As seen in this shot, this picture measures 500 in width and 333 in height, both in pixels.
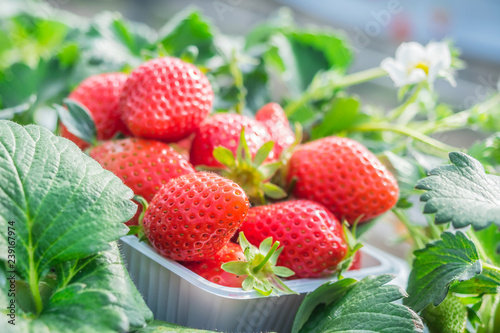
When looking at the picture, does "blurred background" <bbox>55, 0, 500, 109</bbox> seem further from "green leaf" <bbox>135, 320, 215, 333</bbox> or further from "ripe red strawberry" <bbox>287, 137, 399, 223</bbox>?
"green leaf" <bbox>135, 320, 215, 333</bbox>

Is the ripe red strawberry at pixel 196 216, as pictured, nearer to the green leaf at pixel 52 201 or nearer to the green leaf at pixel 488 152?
the green leaf at pixel 52 201

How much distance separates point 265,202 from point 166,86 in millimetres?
160

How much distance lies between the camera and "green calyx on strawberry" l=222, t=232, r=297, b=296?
16.8 inches

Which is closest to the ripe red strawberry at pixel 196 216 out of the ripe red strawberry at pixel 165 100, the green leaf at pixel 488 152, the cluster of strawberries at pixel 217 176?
the cluster of strawberries at pixel 217 176

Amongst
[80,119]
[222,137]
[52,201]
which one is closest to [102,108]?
[80,119]

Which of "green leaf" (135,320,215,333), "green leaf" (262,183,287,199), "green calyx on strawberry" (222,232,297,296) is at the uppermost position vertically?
"green leaf" (262,183,287,199)

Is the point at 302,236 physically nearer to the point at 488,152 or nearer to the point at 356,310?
the point at 356,310

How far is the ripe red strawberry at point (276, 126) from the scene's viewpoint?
0.61 metres

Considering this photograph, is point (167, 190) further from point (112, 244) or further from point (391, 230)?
point (391, 230)

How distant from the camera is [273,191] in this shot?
537 mm

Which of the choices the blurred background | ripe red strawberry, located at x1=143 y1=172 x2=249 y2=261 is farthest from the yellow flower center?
the blurred background

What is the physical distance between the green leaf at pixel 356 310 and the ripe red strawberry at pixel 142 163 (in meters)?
0.18

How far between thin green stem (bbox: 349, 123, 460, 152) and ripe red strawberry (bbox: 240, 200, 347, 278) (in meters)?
0.22

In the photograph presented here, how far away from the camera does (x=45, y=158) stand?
1.25 feet
